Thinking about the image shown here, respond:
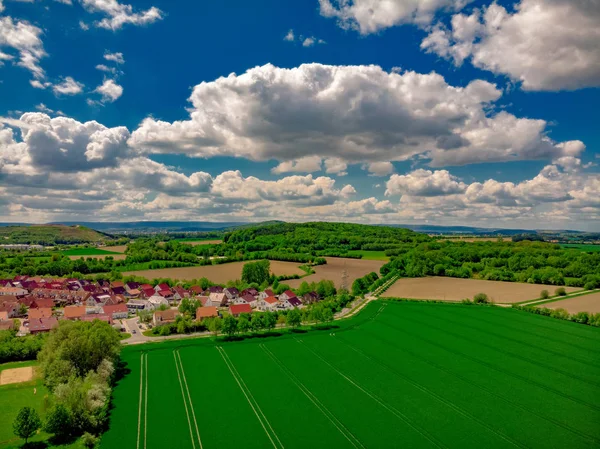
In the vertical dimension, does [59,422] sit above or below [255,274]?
below

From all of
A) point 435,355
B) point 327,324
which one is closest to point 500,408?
point 435,355

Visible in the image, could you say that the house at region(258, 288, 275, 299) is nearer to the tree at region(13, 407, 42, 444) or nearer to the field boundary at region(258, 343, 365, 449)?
the field boundary at region(258, 343, 365, 449)

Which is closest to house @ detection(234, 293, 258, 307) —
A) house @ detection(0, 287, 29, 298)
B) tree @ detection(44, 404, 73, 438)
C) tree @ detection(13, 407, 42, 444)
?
house @ detection(0, 287, 29, 298)

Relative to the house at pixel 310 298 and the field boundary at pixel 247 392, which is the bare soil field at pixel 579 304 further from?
the field boundary at pixel 247 392

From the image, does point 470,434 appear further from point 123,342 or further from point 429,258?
point 429,258

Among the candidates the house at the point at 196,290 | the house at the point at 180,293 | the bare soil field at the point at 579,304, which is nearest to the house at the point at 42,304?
the house at the point at 180,293

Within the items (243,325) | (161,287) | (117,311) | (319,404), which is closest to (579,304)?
(243,325)

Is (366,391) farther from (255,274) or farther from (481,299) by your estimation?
(255,274)
